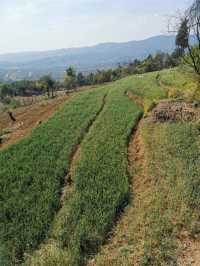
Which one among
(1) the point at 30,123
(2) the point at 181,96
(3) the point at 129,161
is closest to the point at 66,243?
(3) the point at 129,161

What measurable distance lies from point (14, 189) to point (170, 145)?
34.5 ft

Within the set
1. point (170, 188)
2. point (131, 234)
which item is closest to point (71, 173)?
point (170, 188)

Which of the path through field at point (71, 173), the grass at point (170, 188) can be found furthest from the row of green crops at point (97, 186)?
the grass at point (170, 188)

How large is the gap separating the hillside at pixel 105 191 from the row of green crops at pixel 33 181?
0.06 m

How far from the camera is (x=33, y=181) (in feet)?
72.7

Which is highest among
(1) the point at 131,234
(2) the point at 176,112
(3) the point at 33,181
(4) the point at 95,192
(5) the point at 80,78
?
(5) the point at 80,78

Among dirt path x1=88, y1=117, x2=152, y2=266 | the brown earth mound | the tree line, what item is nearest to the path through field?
dirt path x1=88, y1=117, x2=152, y2=266

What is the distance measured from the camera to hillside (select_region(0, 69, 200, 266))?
1573 cm

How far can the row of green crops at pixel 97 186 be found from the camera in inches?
650

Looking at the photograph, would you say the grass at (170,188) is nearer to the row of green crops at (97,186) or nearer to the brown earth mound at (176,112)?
the brown earth mound at (176,112)

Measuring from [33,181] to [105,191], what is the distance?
4.77m

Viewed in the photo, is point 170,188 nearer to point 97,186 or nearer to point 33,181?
point 97,186

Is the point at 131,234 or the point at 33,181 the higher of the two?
the point at 33,181

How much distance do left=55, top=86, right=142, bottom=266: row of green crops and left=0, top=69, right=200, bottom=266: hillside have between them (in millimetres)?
48
